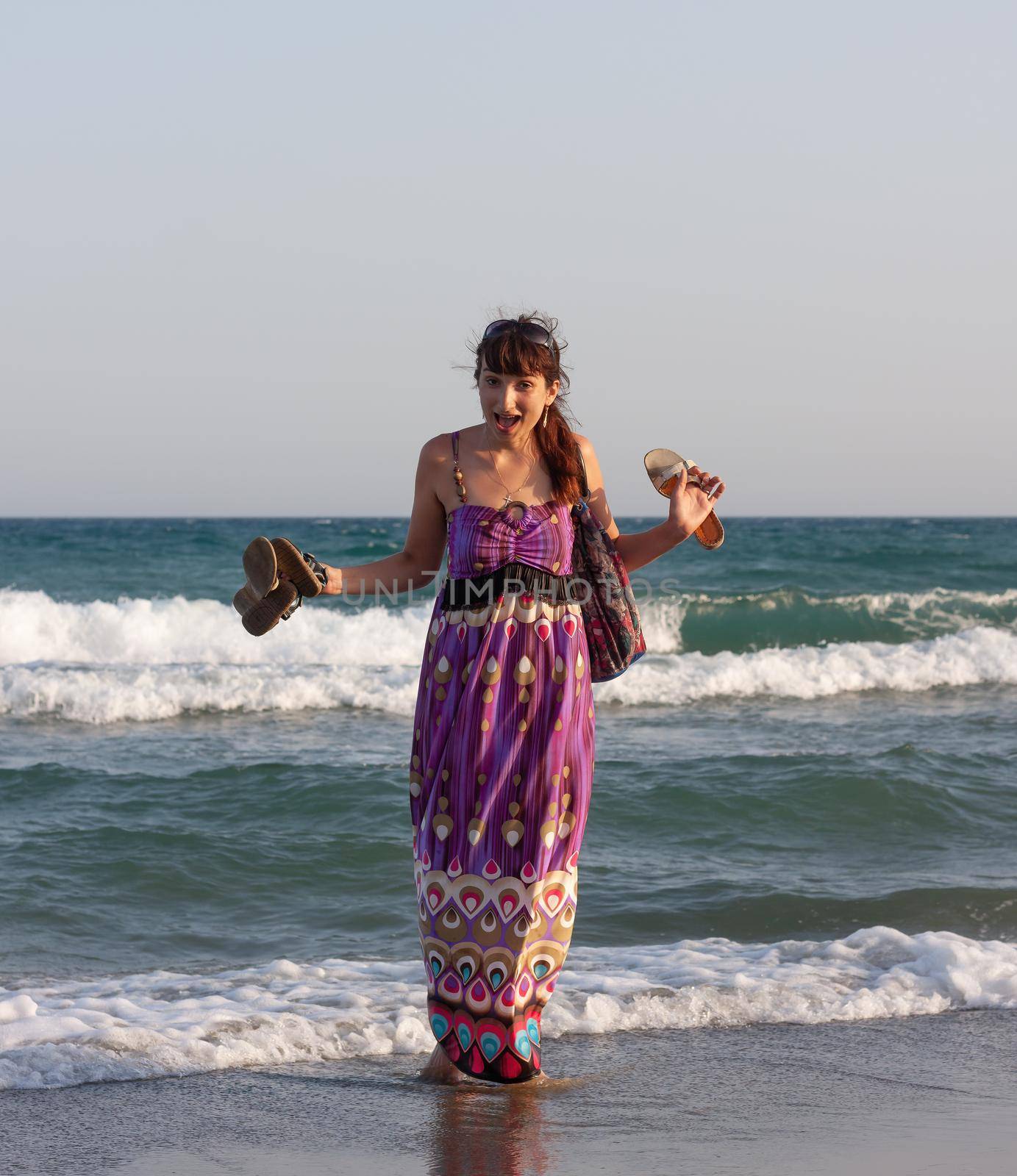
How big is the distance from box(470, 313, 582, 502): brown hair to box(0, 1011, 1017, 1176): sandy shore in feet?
5.29

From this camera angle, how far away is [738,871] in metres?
6.79

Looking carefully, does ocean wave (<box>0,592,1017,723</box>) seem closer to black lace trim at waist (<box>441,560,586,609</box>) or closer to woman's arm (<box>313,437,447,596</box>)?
woman's arm (<box>313,437,447,596</box>)

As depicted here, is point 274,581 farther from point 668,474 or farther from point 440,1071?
point 440,1071

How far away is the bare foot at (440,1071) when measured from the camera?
3.71 meters

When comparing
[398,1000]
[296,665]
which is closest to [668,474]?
[398,1000]

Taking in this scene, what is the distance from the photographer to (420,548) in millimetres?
3820

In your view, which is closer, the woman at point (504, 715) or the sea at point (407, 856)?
the woman at point (504, 715)

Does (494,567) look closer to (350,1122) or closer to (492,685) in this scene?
(492,685)

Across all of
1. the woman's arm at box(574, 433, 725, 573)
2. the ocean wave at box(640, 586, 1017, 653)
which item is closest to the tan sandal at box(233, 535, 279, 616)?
the woman's arm at box(574, 433, 725, 573)

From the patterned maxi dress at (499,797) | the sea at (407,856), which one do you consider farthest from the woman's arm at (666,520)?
the sea at (407,856)

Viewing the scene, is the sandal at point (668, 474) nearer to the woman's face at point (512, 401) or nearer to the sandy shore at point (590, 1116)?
the woman's face at point (512, 401)

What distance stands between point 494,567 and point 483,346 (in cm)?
60

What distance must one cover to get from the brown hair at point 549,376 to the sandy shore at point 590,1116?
1.61 m

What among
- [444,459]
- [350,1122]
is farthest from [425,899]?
[444,459]
